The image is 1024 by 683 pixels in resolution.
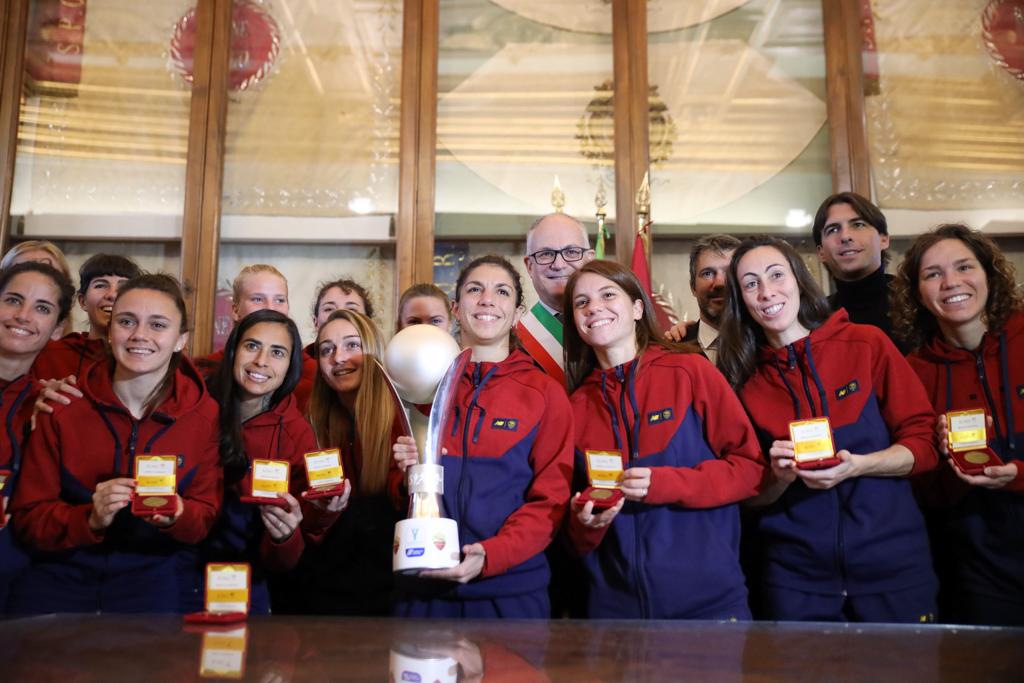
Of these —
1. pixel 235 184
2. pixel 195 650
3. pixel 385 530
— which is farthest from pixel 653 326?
pixel 235 184

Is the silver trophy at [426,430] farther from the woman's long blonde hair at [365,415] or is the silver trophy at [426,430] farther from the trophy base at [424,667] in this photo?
the trophy base at [424,667]

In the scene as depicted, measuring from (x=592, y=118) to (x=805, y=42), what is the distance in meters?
1.30

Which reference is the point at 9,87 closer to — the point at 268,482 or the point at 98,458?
the point at 98,458

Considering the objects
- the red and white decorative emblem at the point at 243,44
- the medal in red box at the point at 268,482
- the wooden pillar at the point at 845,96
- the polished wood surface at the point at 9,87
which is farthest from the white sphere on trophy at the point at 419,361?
the polished wood surface at the point at 9,87

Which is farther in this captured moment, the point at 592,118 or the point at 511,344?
the point at 592,118

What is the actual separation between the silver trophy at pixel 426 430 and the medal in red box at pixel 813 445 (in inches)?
33.2

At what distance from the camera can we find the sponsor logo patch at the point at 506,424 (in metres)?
2.46

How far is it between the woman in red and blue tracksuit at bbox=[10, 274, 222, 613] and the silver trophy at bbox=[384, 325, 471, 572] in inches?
26.9

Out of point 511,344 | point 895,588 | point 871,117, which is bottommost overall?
point 895,588

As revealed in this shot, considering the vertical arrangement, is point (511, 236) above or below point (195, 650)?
above

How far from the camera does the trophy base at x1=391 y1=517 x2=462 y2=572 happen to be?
198cm

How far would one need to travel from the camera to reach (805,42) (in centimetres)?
513

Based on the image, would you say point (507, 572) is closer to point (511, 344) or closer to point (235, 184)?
point (511, 344)

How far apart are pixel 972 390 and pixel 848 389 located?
16.8 inches
